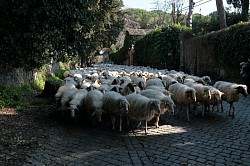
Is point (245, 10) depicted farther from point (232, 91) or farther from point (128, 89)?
point (128, 89)

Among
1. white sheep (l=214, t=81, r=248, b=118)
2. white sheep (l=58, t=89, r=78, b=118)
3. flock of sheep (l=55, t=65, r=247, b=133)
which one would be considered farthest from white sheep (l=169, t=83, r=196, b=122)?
white sheep (l=58, t=89, r=78, b=118)

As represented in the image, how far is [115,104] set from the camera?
28.1ft

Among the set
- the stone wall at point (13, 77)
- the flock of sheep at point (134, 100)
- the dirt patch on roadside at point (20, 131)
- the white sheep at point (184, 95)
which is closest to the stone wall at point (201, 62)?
the flock of sheep at point (134, 100)

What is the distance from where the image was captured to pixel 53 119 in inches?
389

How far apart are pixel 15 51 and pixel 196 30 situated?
20194mm

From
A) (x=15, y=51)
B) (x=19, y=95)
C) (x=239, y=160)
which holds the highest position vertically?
(x=15, y=51)

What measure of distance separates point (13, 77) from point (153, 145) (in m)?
8.55

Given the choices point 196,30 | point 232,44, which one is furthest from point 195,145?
point 196,30

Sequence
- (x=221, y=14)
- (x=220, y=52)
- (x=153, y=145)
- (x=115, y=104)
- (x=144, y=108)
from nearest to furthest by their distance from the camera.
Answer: (x=153, y=145)
(x=144, y=108)
(x=115, y=104)
(x=220, y=52)
(x=221, y=14)

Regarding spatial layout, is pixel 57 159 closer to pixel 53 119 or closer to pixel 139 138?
pixel 139 138

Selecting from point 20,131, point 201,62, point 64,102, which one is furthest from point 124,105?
point 201,62

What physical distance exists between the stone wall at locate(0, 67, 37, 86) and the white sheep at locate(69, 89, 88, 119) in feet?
14.5

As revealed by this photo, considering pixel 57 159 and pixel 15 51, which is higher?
pixel 15 51

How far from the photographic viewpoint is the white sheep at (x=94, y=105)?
8.84 meters
